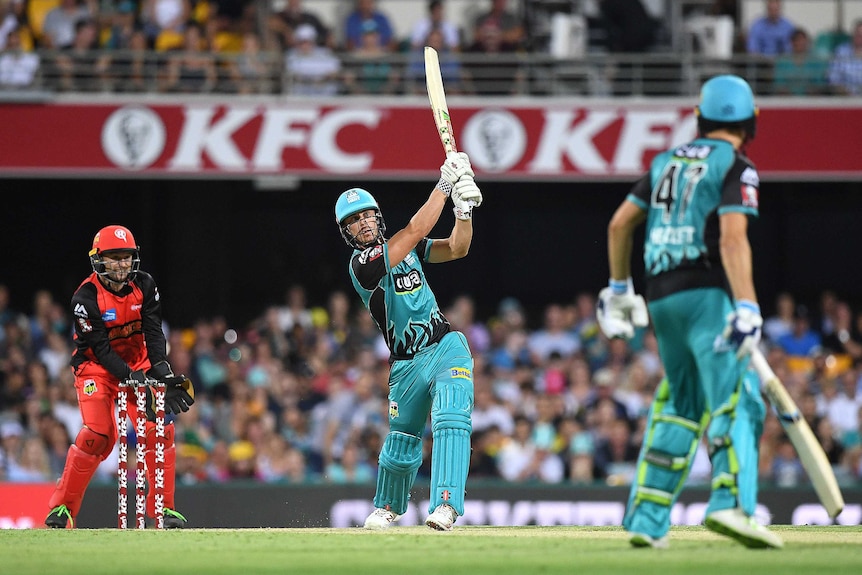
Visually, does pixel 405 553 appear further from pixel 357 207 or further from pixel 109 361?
pixel 109 361

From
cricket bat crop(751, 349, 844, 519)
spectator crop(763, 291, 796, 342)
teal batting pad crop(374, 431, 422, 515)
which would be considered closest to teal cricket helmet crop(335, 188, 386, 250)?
teal batting pad crop(374, 431, 422, 515)

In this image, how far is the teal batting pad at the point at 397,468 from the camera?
8656 millimetres

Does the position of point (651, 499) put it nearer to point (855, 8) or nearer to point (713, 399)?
point (713, 399)

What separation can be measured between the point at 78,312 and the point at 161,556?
3.19m

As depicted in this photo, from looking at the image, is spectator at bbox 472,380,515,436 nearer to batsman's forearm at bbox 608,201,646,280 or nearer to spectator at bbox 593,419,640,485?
spectator at bbox 593,419,640,485

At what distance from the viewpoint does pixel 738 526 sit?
6477 millimetres

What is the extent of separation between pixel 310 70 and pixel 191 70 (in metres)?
1.39

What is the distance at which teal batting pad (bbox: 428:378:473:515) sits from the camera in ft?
26.9

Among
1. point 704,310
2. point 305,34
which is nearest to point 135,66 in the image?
point 305,34

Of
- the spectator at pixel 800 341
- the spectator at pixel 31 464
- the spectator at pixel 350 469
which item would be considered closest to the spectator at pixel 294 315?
the spectator at pixel 350 469

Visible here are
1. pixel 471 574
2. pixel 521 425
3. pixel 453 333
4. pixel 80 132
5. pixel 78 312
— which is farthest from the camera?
pixel 80 132

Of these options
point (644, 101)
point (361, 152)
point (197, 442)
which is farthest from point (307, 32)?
point (197, 442)

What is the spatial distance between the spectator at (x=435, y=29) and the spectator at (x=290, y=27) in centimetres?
106

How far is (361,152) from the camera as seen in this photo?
1641 cm
